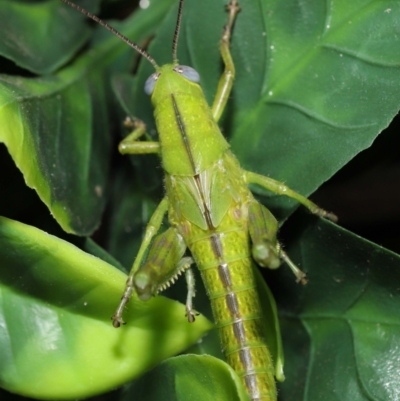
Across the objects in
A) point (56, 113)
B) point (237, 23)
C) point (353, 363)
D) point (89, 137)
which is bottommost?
point (353, 363)

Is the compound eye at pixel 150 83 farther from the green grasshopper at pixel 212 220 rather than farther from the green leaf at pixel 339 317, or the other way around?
the green leaf at pixel 339 317

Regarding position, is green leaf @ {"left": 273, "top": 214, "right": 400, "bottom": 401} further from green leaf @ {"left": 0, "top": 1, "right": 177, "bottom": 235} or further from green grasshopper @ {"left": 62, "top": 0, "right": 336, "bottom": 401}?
green leaf @ {"left": 0, "top": 1, "right": 177, "bottom": 235}

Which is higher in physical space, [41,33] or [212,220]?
[41,33]

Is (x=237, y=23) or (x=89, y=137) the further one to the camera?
(x=89, y=137)

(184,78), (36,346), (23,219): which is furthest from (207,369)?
(184,78)

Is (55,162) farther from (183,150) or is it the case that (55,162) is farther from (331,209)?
(331,209)

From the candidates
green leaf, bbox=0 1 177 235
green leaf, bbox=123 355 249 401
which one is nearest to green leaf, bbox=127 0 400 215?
green leaf, bbox=0 1 177 235

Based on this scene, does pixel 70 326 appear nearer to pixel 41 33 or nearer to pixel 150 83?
pixel 150 83

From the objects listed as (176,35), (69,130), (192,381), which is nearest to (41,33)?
(69,130)
